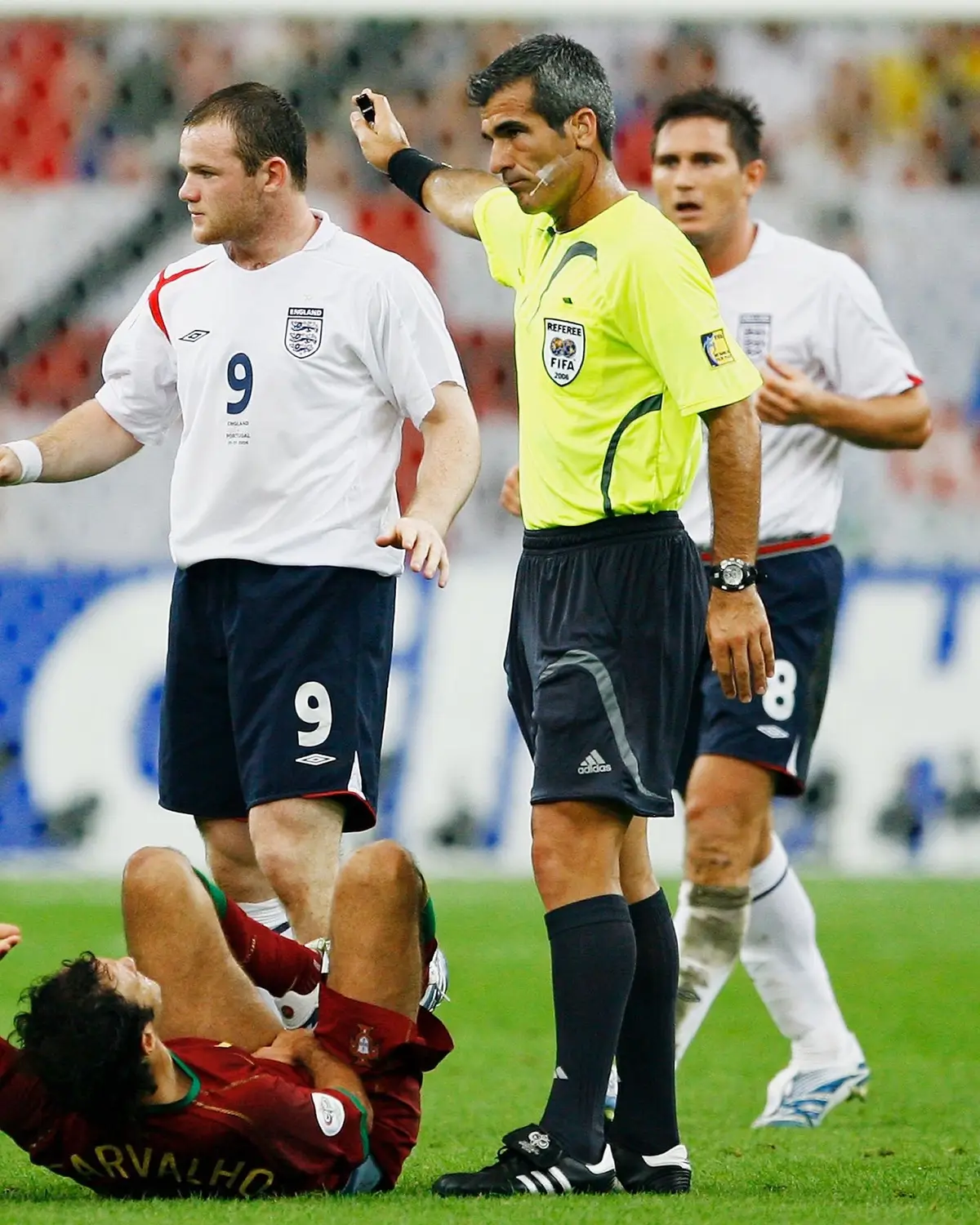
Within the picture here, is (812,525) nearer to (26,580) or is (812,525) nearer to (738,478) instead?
(738,478)

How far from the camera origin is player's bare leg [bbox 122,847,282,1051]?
13.4 feet

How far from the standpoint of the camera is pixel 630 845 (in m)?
4.43

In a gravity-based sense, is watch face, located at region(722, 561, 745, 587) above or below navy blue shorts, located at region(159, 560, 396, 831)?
above

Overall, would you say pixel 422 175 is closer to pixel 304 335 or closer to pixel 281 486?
pixel 304 335

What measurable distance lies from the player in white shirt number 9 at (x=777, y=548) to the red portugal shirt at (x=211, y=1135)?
5.97ft

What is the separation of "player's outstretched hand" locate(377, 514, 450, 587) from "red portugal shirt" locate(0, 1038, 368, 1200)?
985 mm

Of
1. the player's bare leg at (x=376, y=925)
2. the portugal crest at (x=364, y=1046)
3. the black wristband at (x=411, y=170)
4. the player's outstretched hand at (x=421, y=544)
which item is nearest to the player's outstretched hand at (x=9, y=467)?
the player's outstretched hand at (x=421, y=544)

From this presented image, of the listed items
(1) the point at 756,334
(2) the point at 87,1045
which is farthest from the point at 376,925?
(1) the point at 756,334

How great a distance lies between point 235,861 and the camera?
5.15 metres

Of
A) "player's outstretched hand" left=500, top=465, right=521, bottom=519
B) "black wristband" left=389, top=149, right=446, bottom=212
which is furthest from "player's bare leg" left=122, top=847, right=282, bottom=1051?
"black wristband" left=389, top=149, right=446, bottom=212

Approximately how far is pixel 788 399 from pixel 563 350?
4.49ft

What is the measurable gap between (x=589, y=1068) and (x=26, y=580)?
6856mm

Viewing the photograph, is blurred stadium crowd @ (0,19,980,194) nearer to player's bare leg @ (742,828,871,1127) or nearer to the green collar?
player's bare leg @ (742,828,871,1127)

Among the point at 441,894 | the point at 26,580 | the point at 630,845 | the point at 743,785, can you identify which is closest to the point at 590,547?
the point at 630,845
